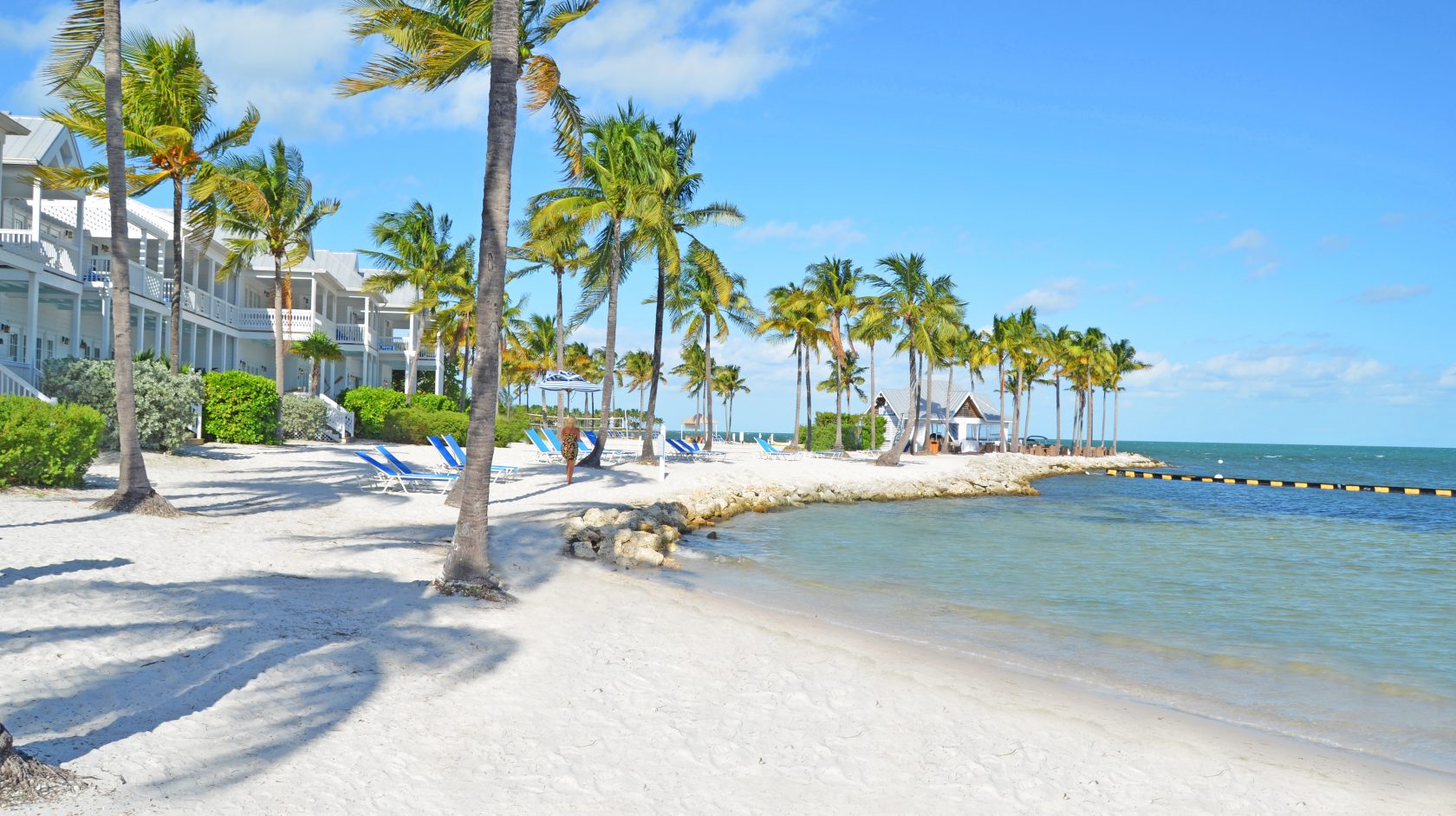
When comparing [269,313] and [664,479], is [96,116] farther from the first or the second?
[269,313]

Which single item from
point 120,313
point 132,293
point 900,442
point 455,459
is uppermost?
point 132,293

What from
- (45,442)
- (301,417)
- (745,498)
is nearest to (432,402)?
(301,417)

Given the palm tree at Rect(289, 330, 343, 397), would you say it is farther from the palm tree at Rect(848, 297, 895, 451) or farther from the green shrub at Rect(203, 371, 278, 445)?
the palm tree at Rect(848, 297, 895, 451)

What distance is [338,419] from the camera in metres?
32.2

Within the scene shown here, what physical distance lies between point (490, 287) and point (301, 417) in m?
23.7

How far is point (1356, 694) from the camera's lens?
854 cm

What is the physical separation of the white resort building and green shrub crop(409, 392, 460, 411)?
379cm

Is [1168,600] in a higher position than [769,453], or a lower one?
lower

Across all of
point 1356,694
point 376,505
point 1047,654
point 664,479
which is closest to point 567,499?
point 376,505

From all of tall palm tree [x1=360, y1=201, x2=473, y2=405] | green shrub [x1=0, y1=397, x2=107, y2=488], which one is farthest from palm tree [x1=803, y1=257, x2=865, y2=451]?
green shrub [x1=0, y1=397, x2=107, y2=488]

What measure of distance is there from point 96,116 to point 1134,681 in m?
22.3

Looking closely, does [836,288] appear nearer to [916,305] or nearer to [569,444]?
[916,305]

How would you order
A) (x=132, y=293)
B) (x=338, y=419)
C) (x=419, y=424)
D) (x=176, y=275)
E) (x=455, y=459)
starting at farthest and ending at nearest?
(x=419, y=424), (x=338, y=419), (x=132, y=293), (x=176, y=275), (x=455, y=459)

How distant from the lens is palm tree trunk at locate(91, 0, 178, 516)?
1180 cm
